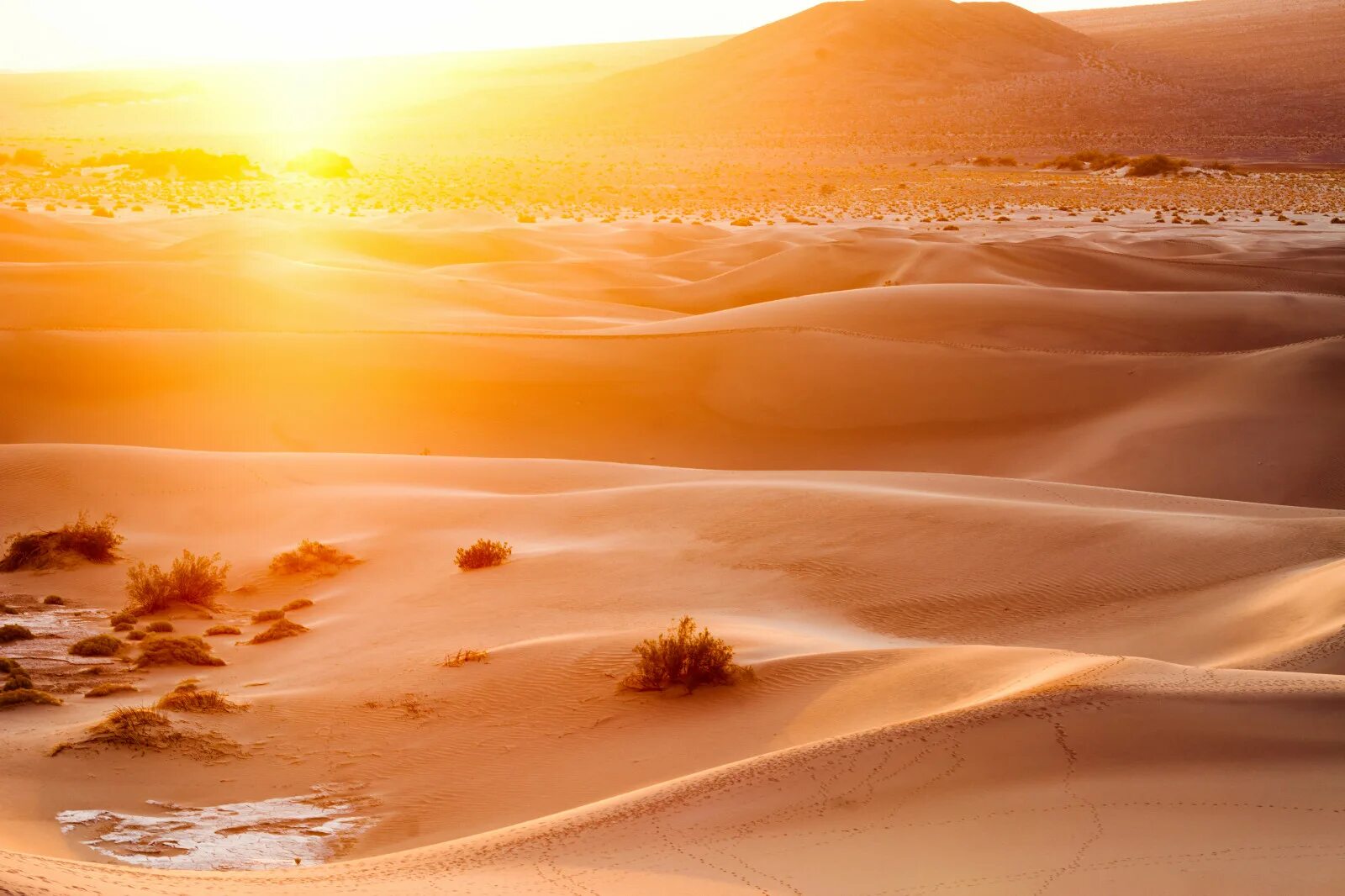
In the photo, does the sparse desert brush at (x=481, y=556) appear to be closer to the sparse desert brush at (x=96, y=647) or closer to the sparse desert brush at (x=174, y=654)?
the sparse desert brush at (x=174, y=654)

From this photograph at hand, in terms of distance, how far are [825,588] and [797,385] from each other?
1049 centimetres

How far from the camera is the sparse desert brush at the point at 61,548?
11.3 metres

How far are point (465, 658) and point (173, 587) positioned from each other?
128 inches

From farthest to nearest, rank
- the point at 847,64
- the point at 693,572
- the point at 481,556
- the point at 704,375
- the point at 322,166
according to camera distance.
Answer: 1. the point at 847,64
2. the point at 322,166
3. the point at 704,375
4. the point at 481,556
5. the point at 693,572

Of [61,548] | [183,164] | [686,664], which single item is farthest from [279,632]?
[183,164]

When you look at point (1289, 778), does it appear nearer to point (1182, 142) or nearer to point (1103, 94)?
point (1182, 142)

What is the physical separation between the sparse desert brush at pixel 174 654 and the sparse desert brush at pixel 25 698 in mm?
895

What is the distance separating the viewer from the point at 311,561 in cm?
1122

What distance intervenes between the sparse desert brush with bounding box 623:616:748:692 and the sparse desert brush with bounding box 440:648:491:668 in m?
1.10

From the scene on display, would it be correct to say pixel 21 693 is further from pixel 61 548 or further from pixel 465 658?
pixel 61 548

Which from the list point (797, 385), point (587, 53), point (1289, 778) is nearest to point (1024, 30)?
point (587, 53)

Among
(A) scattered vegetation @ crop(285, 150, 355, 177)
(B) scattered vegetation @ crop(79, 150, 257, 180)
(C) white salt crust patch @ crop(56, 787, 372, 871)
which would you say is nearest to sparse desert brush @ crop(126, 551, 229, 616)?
(C) white salt crust patch @ crop(56, 787, 372, 871)

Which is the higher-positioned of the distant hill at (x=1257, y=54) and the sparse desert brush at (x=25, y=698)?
the distant hill at (x=1257, y=54)

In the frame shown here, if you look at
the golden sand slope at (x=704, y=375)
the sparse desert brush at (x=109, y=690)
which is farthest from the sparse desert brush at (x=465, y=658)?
Answer: the golden sand slope at (x=704, y=375)
